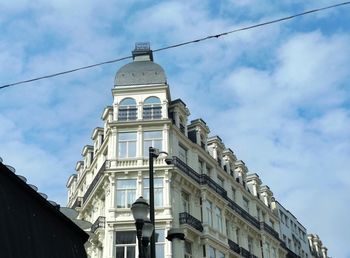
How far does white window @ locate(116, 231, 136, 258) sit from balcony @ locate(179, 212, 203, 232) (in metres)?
3.14

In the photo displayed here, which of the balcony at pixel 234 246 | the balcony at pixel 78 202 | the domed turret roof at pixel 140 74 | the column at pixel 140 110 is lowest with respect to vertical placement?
the balcony at pixel 234 246

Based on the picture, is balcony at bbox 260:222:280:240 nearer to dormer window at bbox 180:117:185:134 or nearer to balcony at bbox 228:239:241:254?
balcony at bbox 228:239:241:254

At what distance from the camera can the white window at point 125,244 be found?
3288 cm

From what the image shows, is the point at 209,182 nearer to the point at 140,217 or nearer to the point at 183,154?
the point at 183,154

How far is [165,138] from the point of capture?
36.2 m

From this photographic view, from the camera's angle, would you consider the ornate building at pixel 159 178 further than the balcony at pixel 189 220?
No

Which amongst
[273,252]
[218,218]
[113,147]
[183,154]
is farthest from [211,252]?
[273,252]

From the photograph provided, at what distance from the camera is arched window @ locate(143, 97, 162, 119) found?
36.9 meters

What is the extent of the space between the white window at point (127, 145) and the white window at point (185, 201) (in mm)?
4148

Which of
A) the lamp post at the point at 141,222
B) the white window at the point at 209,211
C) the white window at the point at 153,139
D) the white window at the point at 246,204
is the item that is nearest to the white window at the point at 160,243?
the white window at the point at 209,211

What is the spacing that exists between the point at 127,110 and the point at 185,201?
23.4 ft

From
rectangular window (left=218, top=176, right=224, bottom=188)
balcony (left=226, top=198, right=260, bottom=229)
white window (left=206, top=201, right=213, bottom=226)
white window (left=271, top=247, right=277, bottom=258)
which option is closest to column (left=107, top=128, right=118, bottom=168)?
white window (left=206, top=201, right=213, bottom=226)

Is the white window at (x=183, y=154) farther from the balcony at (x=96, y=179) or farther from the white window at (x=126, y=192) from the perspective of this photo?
the balcony at (x=96, y=179)

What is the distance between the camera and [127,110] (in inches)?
1463
